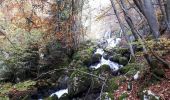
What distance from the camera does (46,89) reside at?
1402cm

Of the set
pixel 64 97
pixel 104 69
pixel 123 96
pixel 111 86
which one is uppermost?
pixel 104 69

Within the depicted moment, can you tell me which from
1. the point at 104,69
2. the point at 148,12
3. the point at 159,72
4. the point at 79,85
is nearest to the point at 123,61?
the point at 104,69

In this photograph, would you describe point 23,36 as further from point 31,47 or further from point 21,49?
point 21,49

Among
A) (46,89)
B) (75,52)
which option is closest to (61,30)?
(75,52)

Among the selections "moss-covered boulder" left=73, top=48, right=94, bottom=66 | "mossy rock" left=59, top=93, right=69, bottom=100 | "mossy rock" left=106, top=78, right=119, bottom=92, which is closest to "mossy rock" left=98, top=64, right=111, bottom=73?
"mossy rock" left=59, top=93, right=69, bottom=100

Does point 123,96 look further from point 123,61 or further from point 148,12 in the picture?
point 123,61

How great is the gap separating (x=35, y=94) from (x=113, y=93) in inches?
218

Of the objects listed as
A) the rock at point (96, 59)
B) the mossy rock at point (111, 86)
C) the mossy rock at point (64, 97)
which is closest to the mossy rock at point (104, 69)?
the mossy rock at point (64, 97)

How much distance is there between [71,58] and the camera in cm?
1703

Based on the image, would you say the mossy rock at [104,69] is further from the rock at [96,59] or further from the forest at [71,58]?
the rock at [96,59]

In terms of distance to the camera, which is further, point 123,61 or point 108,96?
point 123,61

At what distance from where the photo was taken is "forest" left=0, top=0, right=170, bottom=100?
28.3 ft

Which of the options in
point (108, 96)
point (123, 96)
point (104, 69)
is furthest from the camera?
point (104, 69)

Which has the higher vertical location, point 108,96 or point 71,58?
point 71,58
